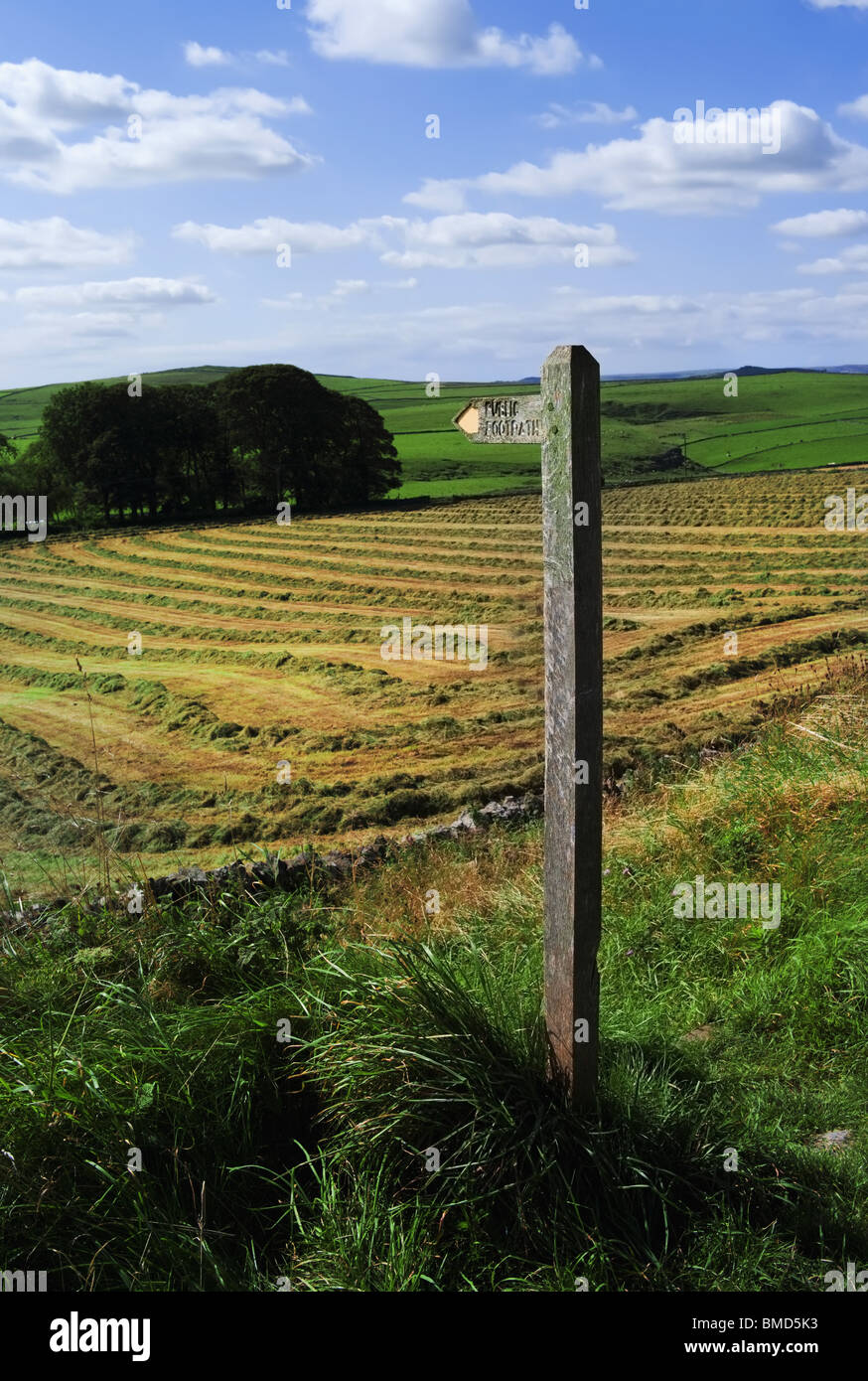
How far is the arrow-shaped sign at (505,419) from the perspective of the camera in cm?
314

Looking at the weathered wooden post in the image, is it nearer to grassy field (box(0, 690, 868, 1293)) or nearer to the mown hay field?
grassy field (box(0, 690, 868, 1293))

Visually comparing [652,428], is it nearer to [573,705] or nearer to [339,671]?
[339,671]

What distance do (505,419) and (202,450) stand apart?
2857cm

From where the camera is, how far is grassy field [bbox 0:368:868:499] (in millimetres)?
38562

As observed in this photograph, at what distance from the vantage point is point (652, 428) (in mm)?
54469

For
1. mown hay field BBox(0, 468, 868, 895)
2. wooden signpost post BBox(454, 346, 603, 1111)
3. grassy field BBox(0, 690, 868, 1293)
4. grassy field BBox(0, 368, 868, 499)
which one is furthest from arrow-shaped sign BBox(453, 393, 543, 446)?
grassy field BBox(0, 368, 868, 499)

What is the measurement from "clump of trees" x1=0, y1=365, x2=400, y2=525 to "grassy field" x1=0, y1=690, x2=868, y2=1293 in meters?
27.6

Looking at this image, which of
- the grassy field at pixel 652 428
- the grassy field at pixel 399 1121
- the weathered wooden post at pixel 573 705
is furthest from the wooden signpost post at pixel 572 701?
the grassy field at pixel 652 428

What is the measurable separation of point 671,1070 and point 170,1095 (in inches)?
62.6

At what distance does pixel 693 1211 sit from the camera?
2875 mm

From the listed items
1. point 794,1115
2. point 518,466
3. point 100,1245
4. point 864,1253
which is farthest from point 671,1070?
point 518,466

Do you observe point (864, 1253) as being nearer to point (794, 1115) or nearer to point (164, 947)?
point (794, 1115)

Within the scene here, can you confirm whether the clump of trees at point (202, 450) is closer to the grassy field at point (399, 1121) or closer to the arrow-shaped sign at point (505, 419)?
the arrow-shaped sign at point (505, 419)

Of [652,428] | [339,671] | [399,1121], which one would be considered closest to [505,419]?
[399,1121]
